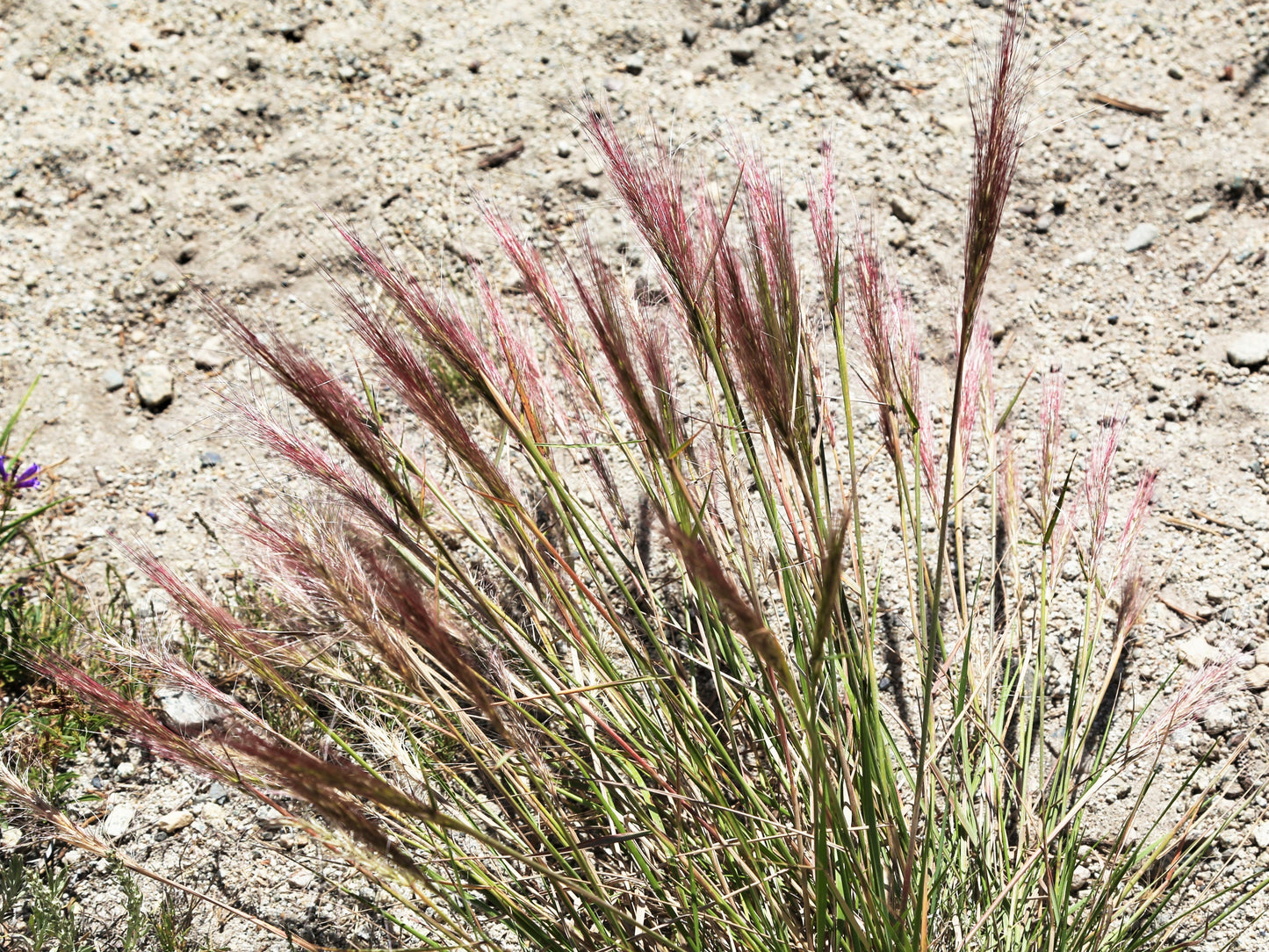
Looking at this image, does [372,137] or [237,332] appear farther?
[372,137]

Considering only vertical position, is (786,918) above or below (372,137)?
below

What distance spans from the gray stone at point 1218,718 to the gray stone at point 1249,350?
2.69 feet

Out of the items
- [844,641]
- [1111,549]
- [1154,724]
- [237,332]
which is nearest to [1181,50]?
[1111,549]

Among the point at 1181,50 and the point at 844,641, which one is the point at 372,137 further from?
the point at 1181,50

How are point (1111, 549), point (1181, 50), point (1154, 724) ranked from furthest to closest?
point (1181, 50), point (1111, 549), point (1154, 724)

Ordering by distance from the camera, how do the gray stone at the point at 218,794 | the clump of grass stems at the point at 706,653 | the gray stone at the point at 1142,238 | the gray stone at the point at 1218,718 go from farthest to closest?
the gray stone at the point at 1142,238 < the gray stone at the point at 218,794 < the gray stone at the point at 1218,718 < the clump of grass stems at the point at 706,653

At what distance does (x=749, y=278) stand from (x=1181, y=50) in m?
2.09

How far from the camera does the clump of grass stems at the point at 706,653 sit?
3.85 ft

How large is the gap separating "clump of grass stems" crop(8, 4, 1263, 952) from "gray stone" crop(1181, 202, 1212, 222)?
760mm

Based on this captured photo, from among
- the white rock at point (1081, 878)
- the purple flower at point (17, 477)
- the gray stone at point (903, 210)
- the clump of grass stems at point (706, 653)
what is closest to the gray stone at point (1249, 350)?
the clump of grass stems at point (706, 653)

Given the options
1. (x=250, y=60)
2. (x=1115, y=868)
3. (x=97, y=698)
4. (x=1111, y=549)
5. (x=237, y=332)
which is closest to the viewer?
(x=237, y=332)

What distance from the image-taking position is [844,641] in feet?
4.66

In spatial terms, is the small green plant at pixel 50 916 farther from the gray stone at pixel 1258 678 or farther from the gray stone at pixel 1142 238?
the gray stone at pixel 1142 238

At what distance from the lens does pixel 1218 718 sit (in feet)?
5.89
